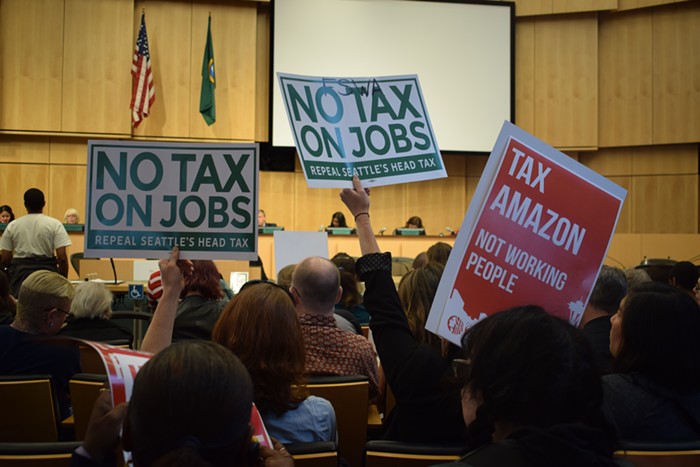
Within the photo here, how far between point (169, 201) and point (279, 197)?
1059 centimetres

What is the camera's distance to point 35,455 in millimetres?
1669

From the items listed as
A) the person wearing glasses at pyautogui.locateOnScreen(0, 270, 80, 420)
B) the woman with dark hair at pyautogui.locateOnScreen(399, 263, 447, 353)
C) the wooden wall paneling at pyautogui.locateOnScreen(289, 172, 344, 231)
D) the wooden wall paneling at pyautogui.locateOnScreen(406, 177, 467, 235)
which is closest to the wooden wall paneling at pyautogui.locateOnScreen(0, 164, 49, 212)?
the wooden wall paneling at pyautogui.locateOnScreen(289, 172, 344, 231)

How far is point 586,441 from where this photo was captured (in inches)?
43.4

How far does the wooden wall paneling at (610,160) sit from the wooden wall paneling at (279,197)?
17.6 feet

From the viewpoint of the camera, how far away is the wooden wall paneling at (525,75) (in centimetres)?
1328

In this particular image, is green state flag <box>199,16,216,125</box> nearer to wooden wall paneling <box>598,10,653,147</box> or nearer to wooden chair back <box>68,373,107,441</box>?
wooden wall paneling <box>598,10,653,147</box>

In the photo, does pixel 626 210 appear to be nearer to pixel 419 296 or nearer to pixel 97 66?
pixel 97 66

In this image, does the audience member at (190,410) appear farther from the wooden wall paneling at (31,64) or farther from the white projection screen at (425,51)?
the wooden wall paneling at (31,64)

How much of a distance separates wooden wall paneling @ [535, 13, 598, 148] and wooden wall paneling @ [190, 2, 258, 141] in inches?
204

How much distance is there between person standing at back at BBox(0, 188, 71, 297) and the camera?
6.95 meters

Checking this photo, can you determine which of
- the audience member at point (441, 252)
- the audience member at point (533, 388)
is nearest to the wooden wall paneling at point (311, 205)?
the audience member at point (441, 252)

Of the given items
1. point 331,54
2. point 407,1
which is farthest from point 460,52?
point 331,54

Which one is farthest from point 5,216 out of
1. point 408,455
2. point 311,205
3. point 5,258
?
point 408,455

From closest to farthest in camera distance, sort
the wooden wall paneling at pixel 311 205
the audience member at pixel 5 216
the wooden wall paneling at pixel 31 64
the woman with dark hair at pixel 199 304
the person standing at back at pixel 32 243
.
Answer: the woman with dark hair at pixel 199 304 → the person standing at back at pixel 32 243 → the audience member at pixel 5 216 → the wooden wall paneling at pixel 31 64 → the wooden wall paneling at pixel 311 205
